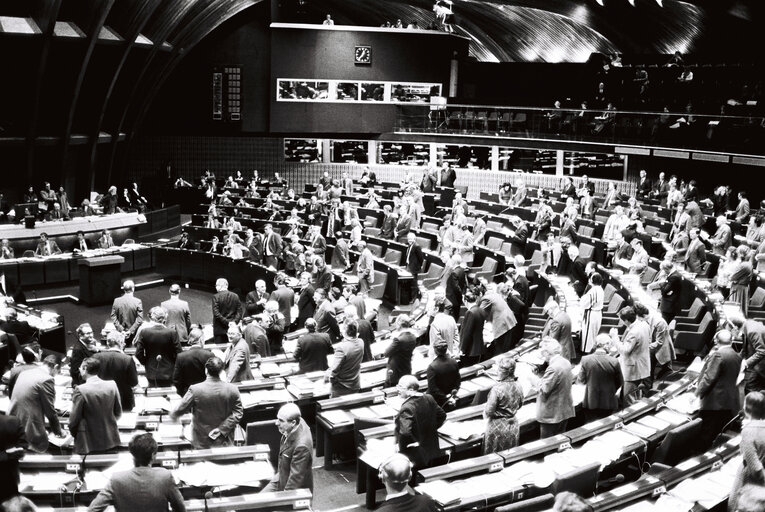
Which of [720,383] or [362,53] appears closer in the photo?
[720,383]

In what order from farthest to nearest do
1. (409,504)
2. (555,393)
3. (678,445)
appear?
1. (555,393)
2. (678,445)
3. (409,504)

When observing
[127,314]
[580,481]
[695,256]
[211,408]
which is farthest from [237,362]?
[695,256]

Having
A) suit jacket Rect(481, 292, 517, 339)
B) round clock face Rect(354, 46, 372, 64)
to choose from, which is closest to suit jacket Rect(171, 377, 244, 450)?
suit jacket Rect(481, 292, 517, 339)

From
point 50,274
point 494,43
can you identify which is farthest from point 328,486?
point 494,43

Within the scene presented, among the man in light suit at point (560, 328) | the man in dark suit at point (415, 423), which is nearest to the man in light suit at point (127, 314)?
the man in light suit at point (560, 328)

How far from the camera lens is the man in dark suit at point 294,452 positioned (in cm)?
622

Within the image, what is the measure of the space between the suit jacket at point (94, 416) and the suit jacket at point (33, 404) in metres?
0.36

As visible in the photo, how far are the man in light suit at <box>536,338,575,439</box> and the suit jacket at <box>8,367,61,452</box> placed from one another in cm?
453

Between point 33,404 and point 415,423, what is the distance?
3.48 m

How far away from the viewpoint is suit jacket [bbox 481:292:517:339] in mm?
11398

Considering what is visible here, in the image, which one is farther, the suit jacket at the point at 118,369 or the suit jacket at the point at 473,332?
the suit jacket at the point at 473,332

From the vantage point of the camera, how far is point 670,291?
12.1 meters

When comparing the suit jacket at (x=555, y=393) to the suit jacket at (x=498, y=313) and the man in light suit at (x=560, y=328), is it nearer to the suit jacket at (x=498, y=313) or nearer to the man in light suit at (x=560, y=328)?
the man in light suit at (x=560, y=328)

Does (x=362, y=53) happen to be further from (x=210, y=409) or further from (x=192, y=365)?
(x=210, y=409)
